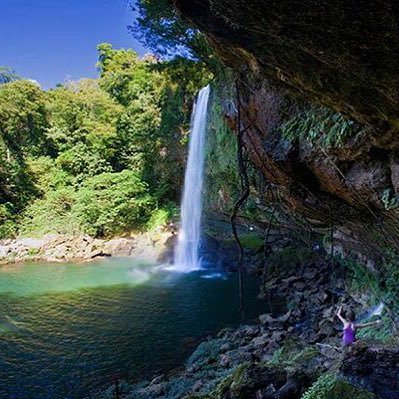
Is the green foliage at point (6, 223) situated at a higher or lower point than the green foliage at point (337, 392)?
higher

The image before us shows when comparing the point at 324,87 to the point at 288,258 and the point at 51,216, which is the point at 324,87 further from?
the point at 51,216

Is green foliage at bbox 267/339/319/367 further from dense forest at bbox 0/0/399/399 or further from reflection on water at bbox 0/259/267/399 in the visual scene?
reflection on water at bbox 0/259/267/399

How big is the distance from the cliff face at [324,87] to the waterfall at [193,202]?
30.5ft

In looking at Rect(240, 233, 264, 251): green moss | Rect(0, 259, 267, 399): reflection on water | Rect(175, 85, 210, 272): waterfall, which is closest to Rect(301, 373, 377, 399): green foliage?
Rect(0, 259, 267, 399): reflection on water

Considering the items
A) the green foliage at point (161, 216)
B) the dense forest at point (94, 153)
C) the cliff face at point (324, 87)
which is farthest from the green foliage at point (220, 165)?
the green foliage at point (161, 216)

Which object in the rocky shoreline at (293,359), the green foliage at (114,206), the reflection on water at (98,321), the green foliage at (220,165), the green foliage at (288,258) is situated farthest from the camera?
the green foliage at (114,206)

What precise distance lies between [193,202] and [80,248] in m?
8.42

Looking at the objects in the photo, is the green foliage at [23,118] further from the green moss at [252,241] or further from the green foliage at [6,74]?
the green moss at [252,241]

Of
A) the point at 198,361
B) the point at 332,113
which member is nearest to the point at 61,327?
the point at 198,361

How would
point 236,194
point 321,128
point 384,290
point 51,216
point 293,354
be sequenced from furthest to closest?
1. point 51,216
2. point 236,194
3. point 384,290
4. point 293,354
5. point 321,128

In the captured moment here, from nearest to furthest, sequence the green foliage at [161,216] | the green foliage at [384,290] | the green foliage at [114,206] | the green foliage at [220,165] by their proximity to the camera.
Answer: the green foliage at [384,290] → the green foliage at [220,165] → the green foliage at [161,216] → the green foliage at [114,206]

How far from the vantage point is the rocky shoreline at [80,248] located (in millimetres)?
25344

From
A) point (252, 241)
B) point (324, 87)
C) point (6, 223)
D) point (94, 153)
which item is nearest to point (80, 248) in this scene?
point (6, 223)

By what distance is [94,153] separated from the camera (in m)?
31.1
